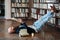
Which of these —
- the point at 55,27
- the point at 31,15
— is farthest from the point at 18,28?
the point at 31,15

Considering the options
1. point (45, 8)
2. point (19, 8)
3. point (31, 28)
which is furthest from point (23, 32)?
point (19, 8)

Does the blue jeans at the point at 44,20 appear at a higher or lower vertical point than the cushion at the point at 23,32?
higher

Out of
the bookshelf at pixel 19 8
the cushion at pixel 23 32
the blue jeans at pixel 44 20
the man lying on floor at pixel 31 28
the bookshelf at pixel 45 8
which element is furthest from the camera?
the bookshelf at pixel 19 8

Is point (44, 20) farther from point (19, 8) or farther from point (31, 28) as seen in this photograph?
point (19, 8)

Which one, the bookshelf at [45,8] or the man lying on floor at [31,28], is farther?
the bookshelf at [45,8]

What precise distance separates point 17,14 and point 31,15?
0.67 meters

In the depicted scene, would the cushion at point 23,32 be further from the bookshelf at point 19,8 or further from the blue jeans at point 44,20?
the bookshelf at point 19,8

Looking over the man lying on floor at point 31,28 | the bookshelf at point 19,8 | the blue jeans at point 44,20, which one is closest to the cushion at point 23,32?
the man lying on floor at point 31,28

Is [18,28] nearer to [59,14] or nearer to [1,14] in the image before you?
[59,14]

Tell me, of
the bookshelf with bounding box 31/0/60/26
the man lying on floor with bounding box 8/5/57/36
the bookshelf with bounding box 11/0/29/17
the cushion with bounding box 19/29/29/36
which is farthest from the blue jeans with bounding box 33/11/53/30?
the bookshelf with bounding box 11/0/29/17

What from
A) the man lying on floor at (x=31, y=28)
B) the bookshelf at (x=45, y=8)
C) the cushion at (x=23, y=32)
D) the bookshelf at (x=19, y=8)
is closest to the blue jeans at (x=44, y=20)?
the man lying on floor at (x=31, y=28)

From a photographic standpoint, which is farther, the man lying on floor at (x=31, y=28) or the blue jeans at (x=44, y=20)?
the blue jeans at (x=44, y=20)

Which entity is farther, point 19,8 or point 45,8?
point 19,8

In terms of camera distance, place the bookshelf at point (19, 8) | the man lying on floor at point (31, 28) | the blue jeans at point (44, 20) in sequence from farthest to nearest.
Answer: the bookshelf at point (19, 8) → the blue jeans at point (44, 20) → the man lying on floor at point (31, 28)
